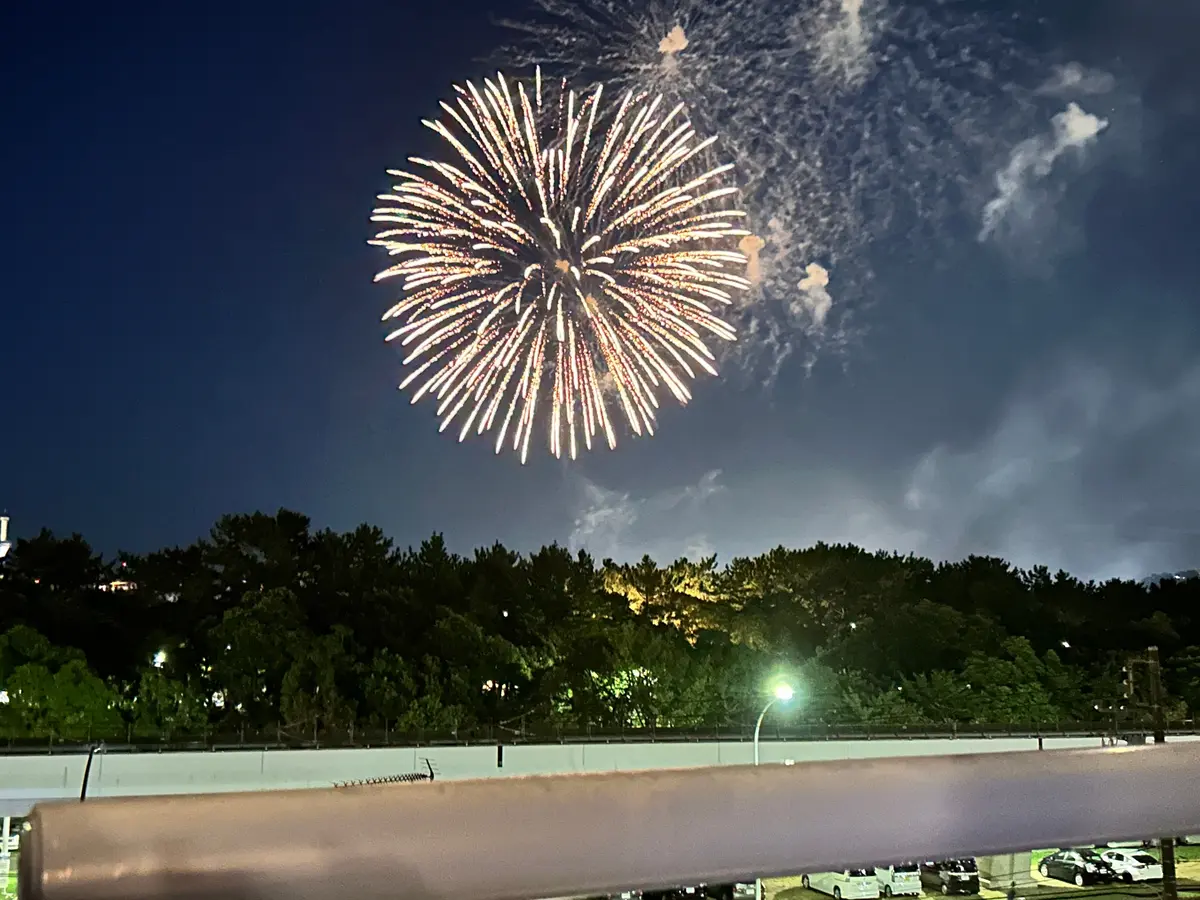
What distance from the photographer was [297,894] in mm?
1753

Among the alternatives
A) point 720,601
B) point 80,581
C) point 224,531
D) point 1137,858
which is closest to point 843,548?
point 720,601

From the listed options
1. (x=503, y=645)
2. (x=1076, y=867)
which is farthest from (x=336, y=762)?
(x=1076, y=867)

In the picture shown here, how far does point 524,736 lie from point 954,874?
105 ft

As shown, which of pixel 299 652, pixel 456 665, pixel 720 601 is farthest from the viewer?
pixel 720 601

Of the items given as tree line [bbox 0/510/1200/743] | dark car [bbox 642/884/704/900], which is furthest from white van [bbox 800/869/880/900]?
tree line [bbox 0/510/1200/743]

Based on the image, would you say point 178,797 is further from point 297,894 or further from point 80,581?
point 80,581

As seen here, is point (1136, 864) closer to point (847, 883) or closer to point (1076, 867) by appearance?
point (1076, 867)

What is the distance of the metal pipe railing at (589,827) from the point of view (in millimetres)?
1686

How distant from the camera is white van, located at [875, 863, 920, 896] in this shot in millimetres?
2215

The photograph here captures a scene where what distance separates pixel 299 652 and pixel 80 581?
16173 mm

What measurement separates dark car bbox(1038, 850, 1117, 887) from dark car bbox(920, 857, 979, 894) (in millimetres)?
176

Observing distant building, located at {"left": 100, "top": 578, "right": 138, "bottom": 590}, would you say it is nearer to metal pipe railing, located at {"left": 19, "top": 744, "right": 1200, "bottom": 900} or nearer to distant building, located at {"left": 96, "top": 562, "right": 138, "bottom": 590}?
distant building, located at {"left": 96, "top": 562, "right": 138, "bottom": 590}

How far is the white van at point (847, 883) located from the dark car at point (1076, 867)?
0.42 metres

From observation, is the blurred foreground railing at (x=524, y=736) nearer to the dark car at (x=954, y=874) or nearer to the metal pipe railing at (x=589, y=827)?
the dark car at (x=954, y=874)
